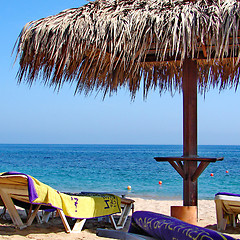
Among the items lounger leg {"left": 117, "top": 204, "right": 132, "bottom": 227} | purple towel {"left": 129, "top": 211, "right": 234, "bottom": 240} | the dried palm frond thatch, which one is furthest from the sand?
the dried palm frond thatch

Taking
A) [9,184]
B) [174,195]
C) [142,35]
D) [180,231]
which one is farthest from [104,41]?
[174,195]

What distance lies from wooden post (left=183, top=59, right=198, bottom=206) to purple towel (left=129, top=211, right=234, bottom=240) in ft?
5.25

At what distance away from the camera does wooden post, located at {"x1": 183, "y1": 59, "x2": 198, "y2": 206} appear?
3732mm

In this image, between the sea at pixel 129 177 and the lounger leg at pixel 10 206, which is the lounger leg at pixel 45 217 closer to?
the lounger leg at pixel 10 206

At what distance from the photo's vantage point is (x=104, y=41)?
3.41 meters

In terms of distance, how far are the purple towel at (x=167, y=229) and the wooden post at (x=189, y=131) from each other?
1601mm

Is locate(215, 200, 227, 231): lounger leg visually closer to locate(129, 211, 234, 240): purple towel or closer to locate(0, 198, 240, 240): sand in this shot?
locate(0, 198, 240, 240): sand

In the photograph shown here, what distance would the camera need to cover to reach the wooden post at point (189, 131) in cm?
373

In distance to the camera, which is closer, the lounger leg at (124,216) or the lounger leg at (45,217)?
the lounger leg at (124,216)

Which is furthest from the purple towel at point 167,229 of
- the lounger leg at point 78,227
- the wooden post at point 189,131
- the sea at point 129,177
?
the sea at point 129,177

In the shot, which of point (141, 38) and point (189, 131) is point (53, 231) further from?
point (141, 38)

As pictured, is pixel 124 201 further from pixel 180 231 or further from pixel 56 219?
pixel 180 231

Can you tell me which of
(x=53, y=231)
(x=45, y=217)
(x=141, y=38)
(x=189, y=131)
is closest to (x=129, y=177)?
(x=45, y=217)

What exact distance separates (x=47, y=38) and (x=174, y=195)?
27.7 ft
